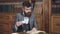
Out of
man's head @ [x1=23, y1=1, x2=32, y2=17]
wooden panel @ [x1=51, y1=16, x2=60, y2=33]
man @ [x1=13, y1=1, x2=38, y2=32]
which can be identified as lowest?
wooden panel @ [x1=51, y1=16, x2=60, y2=33]

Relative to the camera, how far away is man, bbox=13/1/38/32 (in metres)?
2.47

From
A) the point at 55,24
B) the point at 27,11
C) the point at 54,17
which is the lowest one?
the point at 55,24

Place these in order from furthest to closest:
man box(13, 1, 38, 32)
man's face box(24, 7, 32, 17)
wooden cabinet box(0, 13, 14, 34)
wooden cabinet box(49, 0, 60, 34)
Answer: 1. wooden cabinet box(0, 13, 14, 34)
2. wooden cabinet box(49, 0, 60, 34)
3. man's face box(24, 7, 32, 17)
4. man box(13, 1, 38, 32)

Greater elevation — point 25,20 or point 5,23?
point 25,20

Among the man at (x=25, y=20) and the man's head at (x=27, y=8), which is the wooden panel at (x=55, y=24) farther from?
the man's head at (x=27, y=8)

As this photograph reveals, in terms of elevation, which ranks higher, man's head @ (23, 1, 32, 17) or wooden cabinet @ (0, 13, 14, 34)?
man's head @ (23, 1, 32, 17)

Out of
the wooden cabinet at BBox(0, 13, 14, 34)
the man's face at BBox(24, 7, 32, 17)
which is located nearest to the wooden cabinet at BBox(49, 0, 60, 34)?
the wooden cabinet at BBox(0, 13, 14, 34)

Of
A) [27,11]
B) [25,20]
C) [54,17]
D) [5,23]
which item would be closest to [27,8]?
[27,11]

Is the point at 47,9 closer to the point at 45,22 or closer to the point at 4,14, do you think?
the point at 45,22

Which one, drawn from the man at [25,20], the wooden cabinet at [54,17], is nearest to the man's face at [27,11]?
the man at [25,20]

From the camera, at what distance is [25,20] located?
2609 mm

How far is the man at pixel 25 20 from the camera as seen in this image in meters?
2.47

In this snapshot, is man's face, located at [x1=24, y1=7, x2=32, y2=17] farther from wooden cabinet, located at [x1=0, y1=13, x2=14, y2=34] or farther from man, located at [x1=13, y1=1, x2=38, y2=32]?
wooden cabinet, located at [x1=0, y1=13, x2=14, y2=34]

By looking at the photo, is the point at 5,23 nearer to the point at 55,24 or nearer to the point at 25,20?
the point at 55,24
